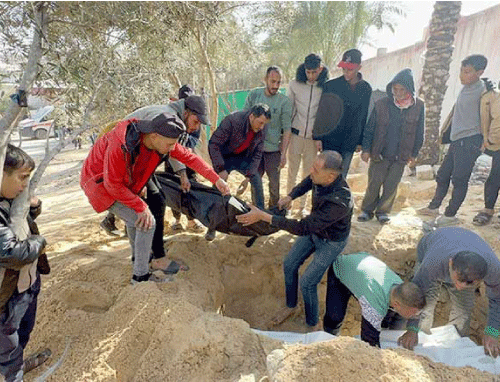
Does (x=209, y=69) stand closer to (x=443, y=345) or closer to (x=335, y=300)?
(x=335, y=300)

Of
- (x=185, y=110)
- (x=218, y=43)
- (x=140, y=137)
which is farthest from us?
(x=218, y=43)

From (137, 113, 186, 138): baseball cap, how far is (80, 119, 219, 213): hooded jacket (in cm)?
7

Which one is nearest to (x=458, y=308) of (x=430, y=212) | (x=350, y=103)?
(x=430, y=212)

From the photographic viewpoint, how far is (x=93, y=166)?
268 cm

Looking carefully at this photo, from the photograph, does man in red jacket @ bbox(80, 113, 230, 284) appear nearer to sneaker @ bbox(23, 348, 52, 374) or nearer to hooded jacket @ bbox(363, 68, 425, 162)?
sneaker @ bbox(23, 348, 52, 374)

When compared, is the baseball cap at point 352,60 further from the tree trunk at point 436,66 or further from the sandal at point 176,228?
the tree trunk at point 436,66

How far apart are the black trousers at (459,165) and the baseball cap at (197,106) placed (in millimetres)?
3134

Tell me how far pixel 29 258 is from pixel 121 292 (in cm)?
104

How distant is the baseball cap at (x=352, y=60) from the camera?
3.90 metres

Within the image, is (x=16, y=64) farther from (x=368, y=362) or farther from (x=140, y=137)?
(x=368, y=362)

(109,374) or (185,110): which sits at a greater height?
(185,110)

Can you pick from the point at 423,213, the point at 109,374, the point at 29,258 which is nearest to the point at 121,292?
the point at 109,374

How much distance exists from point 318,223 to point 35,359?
2.33 m

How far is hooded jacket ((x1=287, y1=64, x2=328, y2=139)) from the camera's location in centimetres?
420
